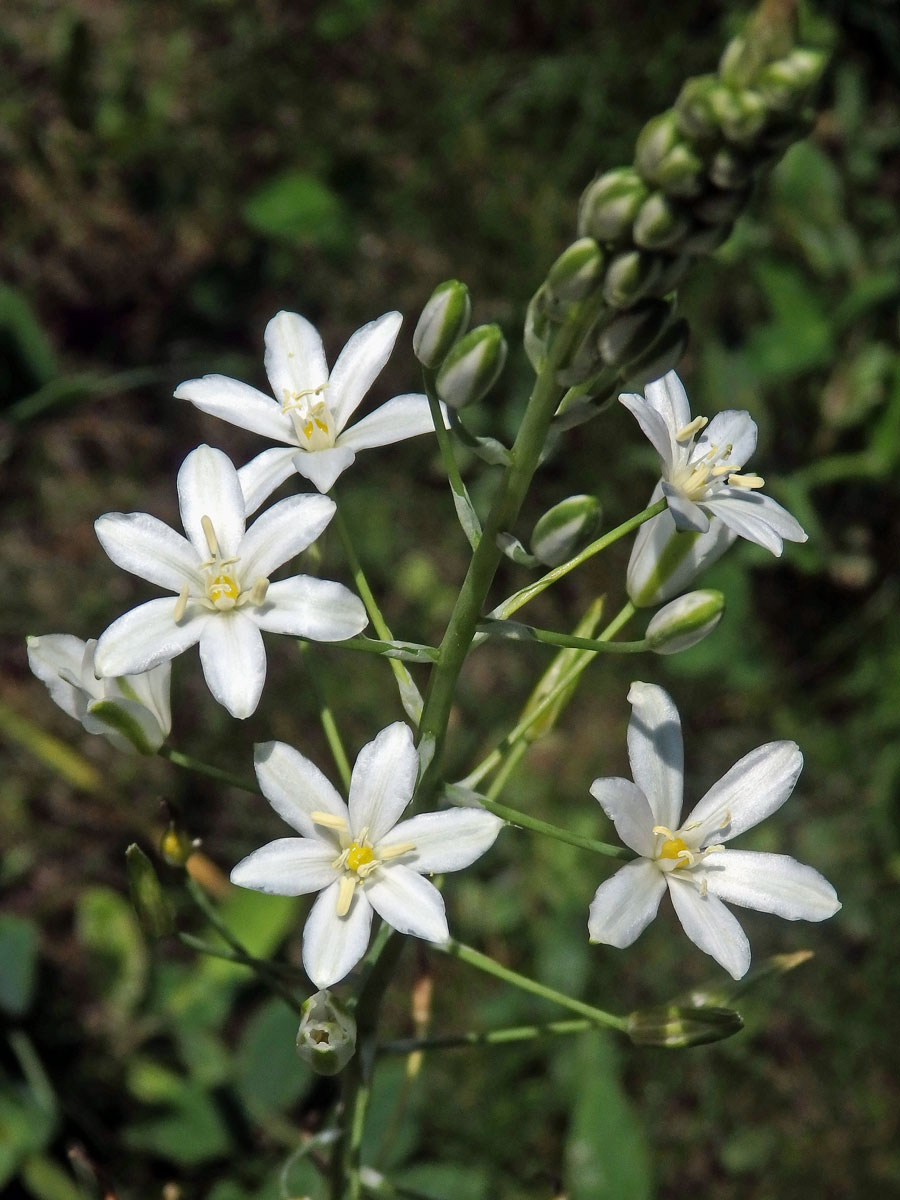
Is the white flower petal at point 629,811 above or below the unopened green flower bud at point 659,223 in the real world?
below

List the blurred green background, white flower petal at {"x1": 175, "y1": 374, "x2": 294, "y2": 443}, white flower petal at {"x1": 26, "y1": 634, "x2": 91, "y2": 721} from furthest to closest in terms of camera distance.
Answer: the blurred green background < white flower petal at {"x1": 175, "y1": 374, "x2": 294, "y2": 443} < white flower petal at {"x1": 26, "y1": 634, "x2": 91, "y2": 721}

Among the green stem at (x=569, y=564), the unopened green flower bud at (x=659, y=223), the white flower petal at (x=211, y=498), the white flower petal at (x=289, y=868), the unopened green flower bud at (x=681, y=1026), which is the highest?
the unopened green flower bud at (x=659, y=223)

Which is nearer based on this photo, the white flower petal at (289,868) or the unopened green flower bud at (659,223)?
the unopened green flower bud at (659,223)

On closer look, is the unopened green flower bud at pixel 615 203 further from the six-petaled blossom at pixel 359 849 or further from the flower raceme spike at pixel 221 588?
the six-petaled blossom at pixel 359 849

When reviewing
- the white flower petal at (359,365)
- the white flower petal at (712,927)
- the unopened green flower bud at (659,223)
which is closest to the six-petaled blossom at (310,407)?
the white flower petal at (359,365)

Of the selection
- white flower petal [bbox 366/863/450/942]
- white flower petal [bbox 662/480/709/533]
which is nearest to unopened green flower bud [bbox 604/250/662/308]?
white flower petal [bbox 662/480/709/533]

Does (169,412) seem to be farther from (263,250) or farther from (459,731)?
(459,731)

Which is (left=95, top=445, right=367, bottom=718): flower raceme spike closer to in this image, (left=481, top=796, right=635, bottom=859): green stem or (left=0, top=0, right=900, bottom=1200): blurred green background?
(left=481, top=796, right=635, bottom=859): green stem
